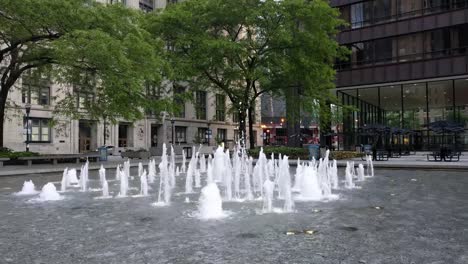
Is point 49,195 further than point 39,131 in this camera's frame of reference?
No

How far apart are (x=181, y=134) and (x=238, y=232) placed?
195 ft

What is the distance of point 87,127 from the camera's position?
52312 millimetres

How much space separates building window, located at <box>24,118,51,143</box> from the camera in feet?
145

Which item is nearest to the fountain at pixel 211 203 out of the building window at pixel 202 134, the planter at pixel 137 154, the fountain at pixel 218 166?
the fountain at pixel 218 166

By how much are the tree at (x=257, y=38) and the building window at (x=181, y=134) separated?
3417cm

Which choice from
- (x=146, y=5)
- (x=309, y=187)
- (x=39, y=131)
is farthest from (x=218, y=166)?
(x=146, y=5)

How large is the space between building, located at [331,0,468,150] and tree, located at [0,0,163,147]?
1943 centimetres

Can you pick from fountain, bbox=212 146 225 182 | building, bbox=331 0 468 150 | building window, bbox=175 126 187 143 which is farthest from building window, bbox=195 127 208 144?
fountain, bbox=212 146 225 182

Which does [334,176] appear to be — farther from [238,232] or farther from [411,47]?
[411,47]

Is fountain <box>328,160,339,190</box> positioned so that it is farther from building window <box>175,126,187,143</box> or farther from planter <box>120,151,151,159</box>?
building window <box>175,126,187,143</box>

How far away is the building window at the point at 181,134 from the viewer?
212 feet

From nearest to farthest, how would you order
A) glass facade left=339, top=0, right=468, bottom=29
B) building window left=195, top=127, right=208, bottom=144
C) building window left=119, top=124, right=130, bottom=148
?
1. glass facade left=339, top=0, right=468, bottom=29
2. building window left=119, top=124, right=130, bottom=148
3. building window left=195, top=127, right=208, bottom=144

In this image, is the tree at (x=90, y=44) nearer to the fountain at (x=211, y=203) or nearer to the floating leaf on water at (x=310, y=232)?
the fountain at (x=211, y=203)

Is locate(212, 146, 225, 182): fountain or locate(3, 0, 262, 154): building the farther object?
locate(3, 0, 262, 154): building
